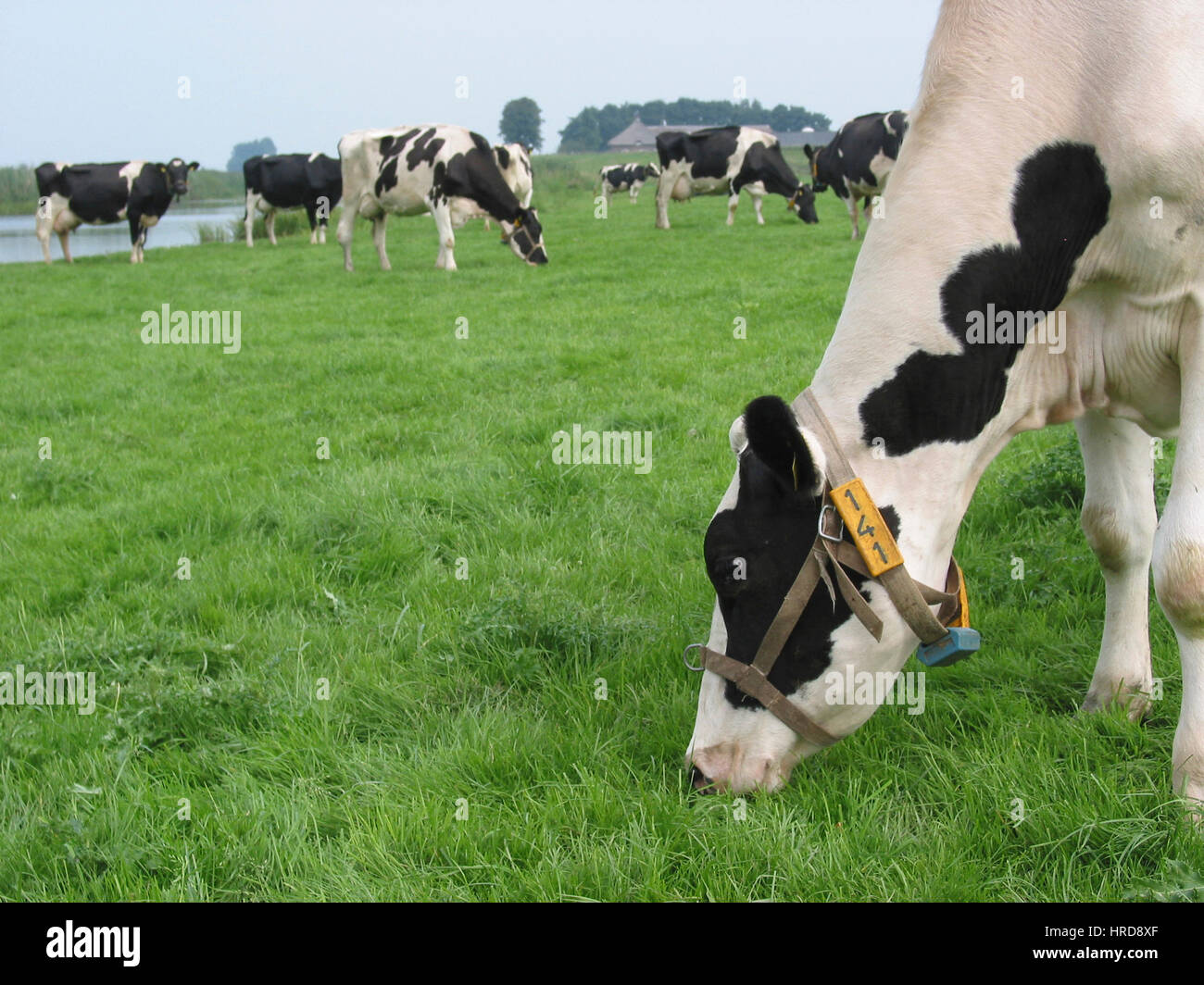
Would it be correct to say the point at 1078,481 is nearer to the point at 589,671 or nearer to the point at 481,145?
the point at 589,671

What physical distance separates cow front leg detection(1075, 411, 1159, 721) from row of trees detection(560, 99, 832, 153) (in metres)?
104

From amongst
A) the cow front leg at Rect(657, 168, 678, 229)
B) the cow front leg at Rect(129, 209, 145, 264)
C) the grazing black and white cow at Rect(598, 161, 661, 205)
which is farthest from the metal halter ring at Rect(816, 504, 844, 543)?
the grazing black and white cow at Rect(598, 161, 661, 205)

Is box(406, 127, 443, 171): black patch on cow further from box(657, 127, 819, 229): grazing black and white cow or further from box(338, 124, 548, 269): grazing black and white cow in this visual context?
box(657, 127, 819, 229): grazing black and white cow

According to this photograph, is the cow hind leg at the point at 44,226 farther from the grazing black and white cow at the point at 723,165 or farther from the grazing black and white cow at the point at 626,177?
the grazing black and white cow at the point at 626,177

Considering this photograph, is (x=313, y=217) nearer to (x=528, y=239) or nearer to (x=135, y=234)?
(x=135, y=234)

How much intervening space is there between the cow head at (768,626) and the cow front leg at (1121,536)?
1.06 meters

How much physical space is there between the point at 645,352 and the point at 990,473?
4.25 metres

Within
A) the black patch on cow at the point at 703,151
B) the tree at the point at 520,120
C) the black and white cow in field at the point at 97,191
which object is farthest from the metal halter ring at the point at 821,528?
the tree at the point at 520,120

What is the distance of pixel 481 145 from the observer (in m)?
18.9

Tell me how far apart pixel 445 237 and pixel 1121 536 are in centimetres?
1554

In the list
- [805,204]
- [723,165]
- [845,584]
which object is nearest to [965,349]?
[845,584]

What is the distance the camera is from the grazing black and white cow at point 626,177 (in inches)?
1475

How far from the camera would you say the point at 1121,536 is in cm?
345
